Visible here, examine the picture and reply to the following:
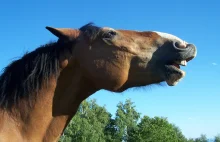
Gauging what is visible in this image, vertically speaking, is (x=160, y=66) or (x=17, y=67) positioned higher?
(x=160, y=66)

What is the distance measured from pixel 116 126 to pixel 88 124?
1219 centimetres

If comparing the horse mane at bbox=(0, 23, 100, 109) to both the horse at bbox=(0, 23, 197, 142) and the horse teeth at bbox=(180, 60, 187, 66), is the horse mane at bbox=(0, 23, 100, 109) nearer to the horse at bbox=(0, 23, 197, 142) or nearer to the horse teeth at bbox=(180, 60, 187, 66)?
the horse at bbox=(0, 23, 197, 142)

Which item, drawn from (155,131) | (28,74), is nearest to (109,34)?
(28,74)

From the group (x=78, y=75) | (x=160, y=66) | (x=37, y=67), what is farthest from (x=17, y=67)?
(x=160, y=66)

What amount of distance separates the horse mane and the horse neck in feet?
0.47

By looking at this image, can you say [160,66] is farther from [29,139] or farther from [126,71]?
[29,139]

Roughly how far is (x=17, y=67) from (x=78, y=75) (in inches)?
42.0

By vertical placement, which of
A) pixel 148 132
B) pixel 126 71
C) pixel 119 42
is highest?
pixel 148 132

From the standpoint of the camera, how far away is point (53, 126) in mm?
4961

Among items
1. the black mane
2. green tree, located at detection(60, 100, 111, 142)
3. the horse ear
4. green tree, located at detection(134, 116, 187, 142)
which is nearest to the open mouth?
the horse ear

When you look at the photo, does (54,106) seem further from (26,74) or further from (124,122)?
(124,122)

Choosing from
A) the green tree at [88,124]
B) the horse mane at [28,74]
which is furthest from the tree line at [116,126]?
the horse mane at [28,74]

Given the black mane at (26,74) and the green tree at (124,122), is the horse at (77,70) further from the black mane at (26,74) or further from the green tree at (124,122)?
the green tree at (124,122)

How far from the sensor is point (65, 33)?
17.4 feet
